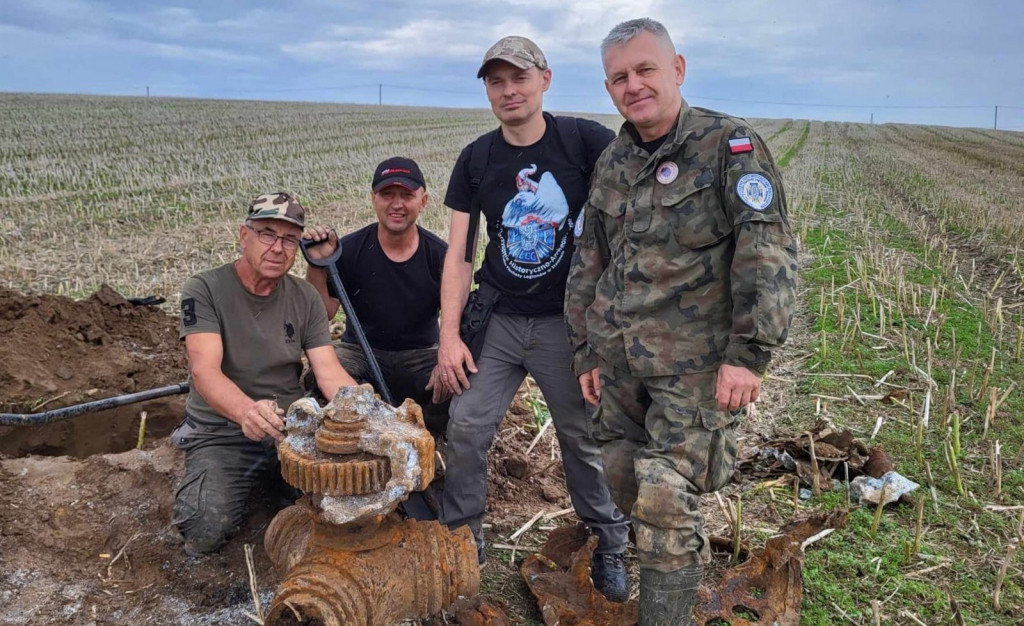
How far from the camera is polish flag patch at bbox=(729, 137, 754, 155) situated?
9.02 ft

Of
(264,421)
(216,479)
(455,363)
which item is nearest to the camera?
(264,421)

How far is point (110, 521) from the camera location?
152 inches

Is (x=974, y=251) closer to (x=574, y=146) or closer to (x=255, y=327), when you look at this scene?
(x=574, y=146)

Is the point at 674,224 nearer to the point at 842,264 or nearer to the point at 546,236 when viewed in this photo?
the point at 546,236

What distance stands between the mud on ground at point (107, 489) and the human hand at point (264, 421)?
814 millimetres

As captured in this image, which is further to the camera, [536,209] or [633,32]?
[536,209]

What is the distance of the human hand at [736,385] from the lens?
2.73 metres

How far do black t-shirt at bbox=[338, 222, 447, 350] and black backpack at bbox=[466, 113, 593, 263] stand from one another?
2.83 ft

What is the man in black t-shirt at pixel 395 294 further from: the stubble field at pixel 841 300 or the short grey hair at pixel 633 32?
the short grey hair at pixel 633 32

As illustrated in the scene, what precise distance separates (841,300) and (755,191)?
4751 millimetres

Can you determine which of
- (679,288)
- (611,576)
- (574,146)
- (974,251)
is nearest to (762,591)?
(611,576)

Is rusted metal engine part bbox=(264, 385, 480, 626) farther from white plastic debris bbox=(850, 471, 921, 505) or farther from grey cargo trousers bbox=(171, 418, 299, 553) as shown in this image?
white plastic debris bbox=(850, 471, 921, 505)

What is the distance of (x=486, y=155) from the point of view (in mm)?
3674

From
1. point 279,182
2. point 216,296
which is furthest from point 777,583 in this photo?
point 279,182
